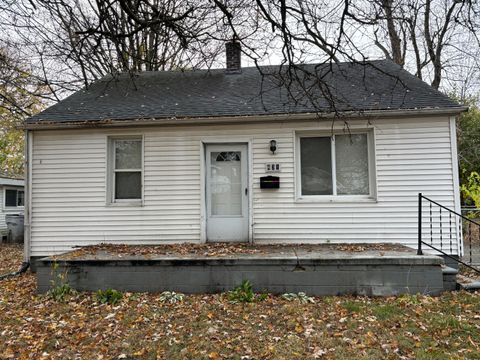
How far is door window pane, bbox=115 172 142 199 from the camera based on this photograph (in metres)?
6.97

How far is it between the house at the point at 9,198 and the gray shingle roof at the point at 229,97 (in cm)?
982

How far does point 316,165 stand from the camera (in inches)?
266

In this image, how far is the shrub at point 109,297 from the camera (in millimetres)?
4762

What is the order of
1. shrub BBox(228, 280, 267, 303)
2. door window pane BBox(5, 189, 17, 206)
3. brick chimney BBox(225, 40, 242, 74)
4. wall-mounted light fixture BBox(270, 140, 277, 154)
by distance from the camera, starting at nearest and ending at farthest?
shrub BBox(228, 280, 267, 303)
wall-mounted light fixture BBox(270, 140, 277, 154)
brick chimney BBox(225, 40, 242, 74)
door window pane BBox(5, 189, 17, 206)

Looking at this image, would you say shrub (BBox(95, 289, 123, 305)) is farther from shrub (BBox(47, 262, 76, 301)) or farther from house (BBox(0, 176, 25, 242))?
house (BBox(0, 176, 25, 242))

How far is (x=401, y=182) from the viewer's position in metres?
6.38

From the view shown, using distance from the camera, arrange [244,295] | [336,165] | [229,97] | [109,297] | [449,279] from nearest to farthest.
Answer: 1. [244,295]
2. [109,297]
3. [449,279]
4. [336,165]
5. [229,97]

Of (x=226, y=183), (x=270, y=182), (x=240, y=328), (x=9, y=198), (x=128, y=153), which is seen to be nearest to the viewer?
(x=240, y=328)

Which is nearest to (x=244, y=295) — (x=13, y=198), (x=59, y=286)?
(x=59, y=286)

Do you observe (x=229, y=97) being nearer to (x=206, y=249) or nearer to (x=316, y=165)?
(x=316, y=165)

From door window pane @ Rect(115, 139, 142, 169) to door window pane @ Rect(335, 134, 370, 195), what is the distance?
14.1 ft

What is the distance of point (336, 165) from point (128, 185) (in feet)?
14.8

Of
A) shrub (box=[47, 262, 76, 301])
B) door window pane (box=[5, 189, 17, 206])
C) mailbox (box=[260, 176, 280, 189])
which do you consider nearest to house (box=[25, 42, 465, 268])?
mailbox (box=[260, 176, 280, 189])

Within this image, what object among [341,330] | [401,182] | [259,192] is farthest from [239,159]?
[341,330]
